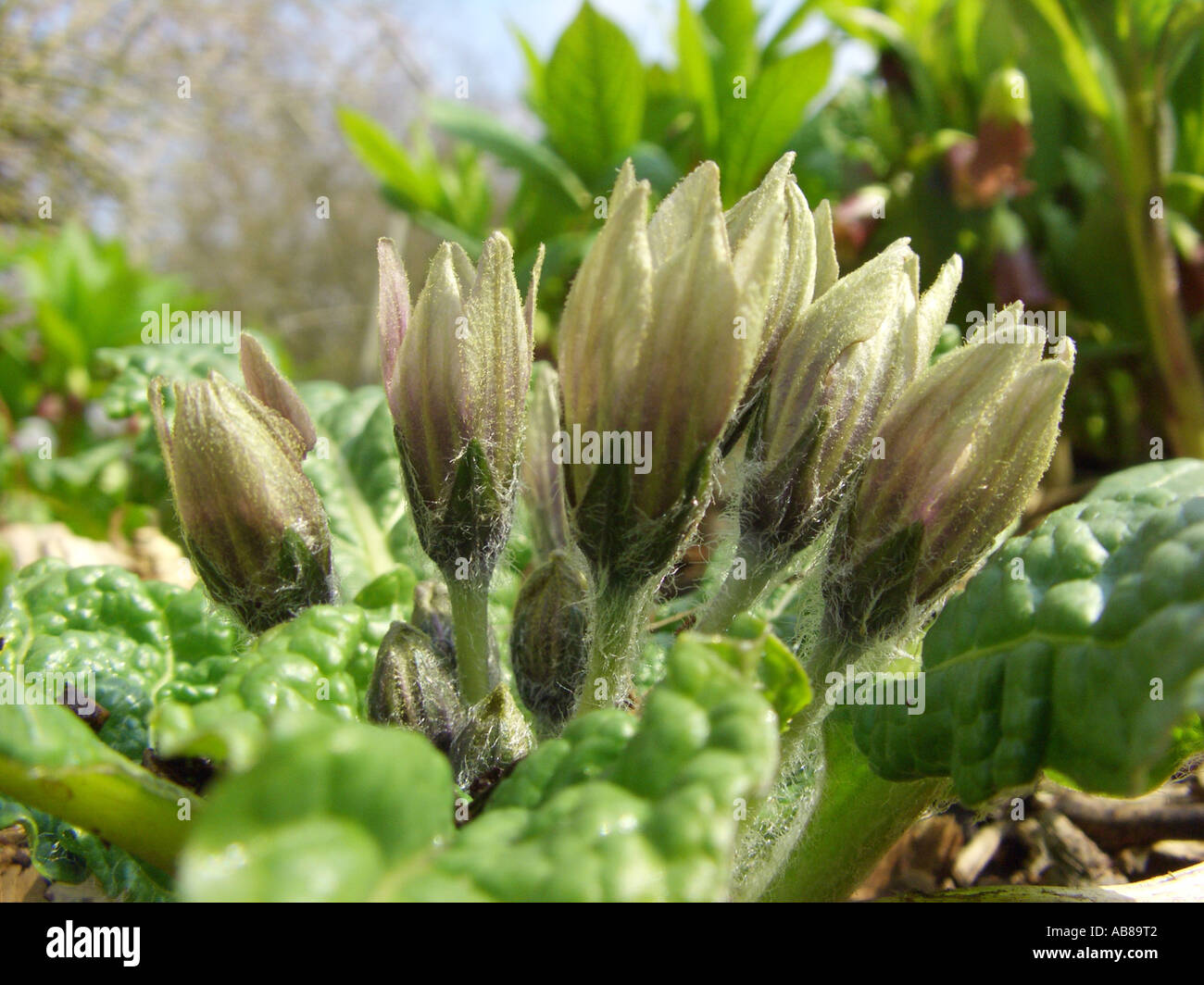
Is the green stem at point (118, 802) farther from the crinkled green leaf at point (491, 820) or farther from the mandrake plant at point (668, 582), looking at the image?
the crinkled green leaf at point (491, 820)

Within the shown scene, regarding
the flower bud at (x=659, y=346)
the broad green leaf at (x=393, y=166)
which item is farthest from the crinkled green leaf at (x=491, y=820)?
the broad green leaf at (x=393, y=166)

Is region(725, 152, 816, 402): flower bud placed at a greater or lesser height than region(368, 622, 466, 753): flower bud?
greater

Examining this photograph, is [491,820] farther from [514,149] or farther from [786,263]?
[514,149]

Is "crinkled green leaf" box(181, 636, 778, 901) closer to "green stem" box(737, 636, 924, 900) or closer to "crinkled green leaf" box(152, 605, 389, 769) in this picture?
"crinkled green leaf" box(152, 605, 389, 769)

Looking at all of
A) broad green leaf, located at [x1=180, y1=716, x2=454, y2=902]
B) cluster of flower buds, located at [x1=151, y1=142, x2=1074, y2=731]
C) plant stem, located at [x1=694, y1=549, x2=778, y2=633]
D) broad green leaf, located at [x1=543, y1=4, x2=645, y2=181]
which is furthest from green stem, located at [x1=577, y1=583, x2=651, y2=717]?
broad green leaf, located at [x1=543, y1=4, x2=645, y2=181]

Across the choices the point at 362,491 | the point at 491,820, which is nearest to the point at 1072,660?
the point at 491,820

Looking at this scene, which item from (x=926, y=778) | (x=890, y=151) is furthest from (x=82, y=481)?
(x=926, y=778)

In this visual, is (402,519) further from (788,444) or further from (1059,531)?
(1059,531)
